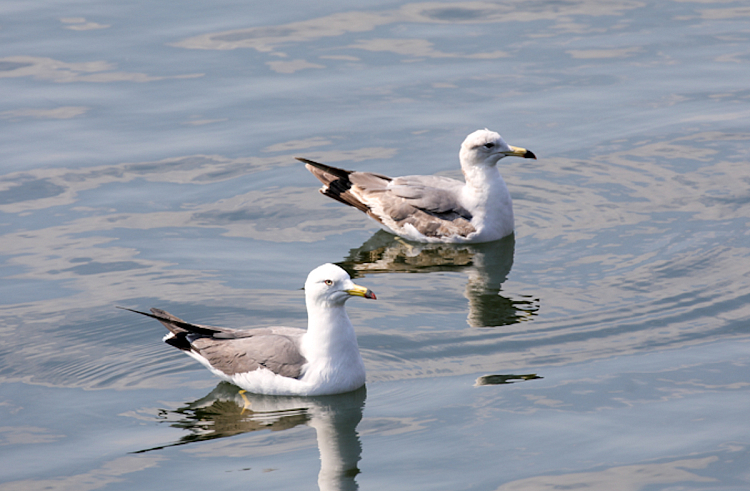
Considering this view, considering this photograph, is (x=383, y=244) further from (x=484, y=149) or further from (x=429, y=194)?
(x=484, y=149)

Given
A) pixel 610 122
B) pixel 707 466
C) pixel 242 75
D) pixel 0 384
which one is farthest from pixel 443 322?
pixel 242 75

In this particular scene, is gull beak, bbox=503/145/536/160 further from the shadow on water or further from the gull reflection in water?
the gull reflection in water

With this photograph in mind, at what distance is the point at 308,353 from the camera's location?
9.88 m

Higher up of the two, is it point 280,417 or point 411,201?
point 411,201

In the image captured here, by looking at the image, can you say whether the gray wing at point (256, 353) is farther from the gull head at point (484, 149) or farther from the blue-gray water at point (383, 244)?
the gull head at point (484, 149)

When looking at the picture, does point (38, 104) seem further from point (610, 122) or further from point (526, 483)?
point (526, 483)

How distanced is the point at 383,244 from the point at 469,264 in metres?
1.31

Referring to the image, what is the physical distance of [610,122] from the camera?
16.3 m

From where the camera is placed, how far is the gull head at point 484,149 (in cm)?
1388

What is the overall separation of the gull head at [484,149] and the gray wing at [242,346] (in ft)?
15.4

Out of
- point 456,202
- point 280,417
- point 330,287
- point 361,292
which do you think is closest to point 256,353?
point 280,417

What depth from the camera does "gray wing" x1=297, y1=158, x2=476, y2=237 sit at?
13961mm

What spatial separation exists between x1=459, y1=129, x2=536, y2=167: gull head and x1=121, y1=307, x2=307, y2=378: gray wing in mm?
4696

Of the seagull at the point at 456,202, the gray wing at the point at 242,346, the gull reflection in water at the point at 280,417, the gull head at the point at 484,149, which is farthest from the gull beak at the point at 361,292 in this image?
the gull head at the point at 484,149
